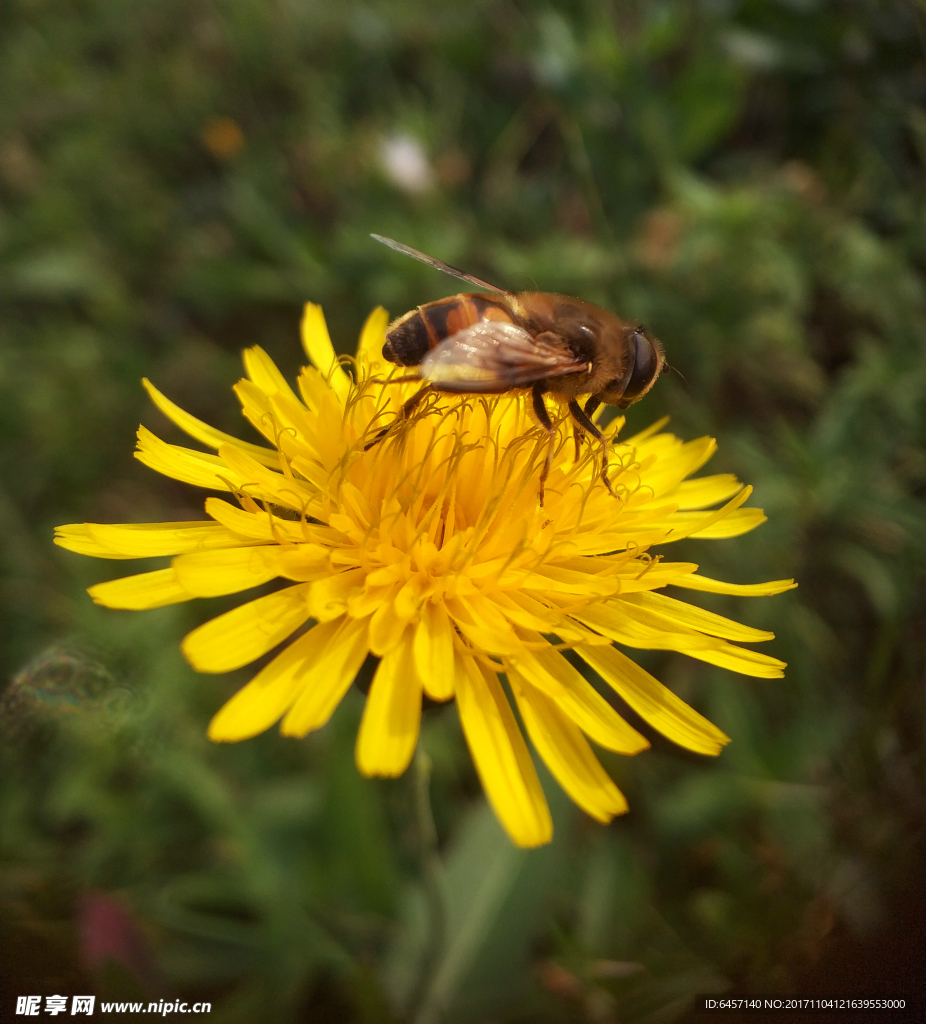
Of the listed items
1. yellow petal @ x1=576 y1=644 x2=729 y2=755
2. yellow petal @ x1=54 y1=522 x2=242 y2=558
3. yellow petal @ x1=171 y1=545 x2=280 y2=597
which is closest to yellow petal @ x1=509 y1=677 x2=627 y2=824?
yellow petal @ x1=576 y1=644 x2=729 y2=755

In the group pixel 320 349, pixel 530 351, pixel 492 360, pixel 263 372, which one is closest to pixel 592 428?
pixel 530 351

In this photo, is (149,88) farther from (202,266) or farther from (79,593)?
(79,593)

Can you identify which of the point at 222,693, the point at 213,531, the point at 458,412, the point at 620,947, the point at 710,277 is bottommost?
the point at 620,947

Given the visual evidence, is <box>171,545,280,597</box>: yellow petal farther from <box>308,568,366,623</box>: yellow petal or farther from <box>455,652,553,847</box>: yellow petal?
<box>455,652,553,847</box>: yellow petal

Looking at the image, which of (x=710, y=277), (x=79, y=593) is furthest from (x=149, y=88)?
(x=710, y=277)

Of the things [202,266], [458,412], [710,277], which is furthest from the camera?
[202,266]


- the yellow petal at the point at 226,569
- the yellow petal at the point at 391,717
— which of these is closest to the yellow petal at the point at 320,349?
the yellow petal at the point at 226,569
